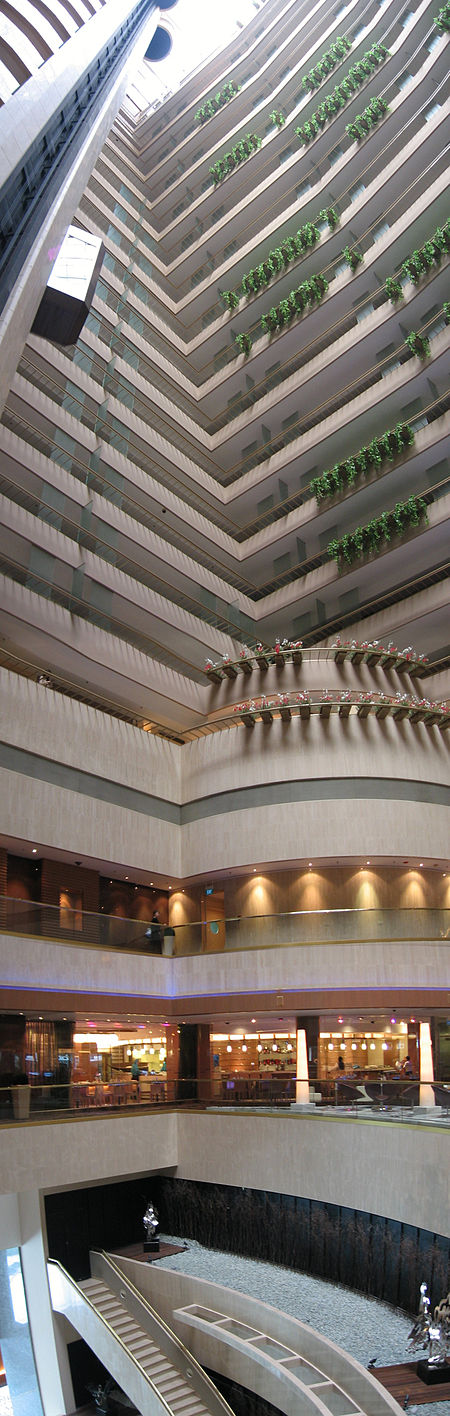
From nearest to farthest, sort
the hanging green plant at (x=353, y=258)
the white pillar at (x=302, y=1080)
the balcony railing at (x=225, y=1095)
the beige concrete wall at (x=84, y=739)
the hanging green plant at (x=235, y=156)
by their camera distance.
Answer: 1. the balcony railing at (x=225, y=1095)
2. the white pillar at (x=302, y=1080)
3. the beige concrete wall at (x=84, y=739)
4. the hanging green plant at (x=353, y=258)
5. the hanging green plant at (x=235, y=156)

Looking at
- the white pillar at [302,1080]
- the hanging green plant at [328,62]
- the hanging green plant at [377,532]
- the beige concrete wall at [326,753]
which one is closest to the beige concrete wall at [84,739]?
the beige concrete wall at [326,753]

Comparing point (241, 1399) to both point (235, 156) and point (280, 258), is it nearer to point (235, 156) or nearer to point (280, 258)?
point (280, 258)

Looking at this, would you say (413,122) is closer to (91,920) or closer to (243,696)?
(243,696)

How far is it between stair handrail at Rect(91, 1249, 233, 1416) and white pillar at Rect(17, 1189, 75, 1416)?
1343mm

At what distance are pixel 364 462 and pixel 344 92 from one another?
53.2 feet

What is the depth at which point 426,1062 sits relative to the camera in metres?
18.8

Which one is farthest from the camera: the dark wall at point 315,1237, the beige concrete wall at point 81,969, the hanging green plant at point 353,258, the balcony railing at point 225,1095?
the hanging green plant at point 353,258

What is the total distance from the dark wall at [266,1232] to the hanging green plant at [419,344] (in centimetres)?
2372

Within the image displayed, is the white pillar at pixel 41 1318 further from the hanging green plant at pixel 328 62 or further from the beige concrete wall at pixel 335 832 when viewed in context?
the hanging green plant at pixel 328 62

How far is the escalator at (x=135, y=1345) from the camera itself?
15.0 metres

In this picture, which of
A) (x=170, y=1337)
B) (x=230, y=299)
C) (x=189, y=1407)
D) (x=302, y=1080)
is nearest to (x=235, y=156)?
(x=230, y=299)

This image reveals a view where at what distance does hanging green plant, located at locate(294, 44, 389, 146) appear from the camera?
113 feet

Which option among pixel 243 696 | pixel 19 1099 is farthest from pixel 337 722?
pixel 19 1099

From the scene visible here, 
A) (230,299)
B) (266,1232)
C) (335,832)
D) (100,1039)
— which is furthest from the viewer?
(230,299)
